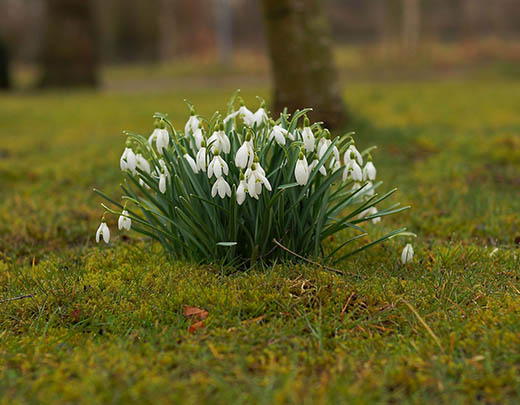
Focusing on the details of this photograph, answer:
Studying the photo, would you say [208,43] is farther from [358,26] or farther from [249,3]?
[358,26]

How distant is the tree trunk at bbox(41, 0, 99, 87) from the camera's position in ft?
45.9

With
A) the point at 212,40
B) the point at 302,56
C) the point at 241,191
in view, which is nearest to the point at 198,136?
the point at 241,191

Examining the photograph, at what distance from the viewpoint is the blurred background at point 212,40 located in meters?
14.5

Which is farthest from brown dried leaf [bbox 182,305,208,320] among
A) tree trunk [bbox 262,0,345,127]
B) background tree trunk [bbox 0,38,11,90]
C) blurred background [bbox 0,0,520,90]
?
background tree trunk [bbox 0,38,11,90]

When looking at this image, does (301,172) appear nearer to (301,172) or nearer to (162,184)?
(301,172)

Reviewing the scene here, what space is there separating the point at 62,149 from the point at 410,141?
3.98 m

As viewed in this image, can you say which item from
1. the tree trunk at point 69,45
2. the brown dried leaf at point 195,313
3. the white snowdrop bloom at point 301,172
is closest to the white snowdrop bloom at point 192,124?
the white snowdrop bloom at point 301,172

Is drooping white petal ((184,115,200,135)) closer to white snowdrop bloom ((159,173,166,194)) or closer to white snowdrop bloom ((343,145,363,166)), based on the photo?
white snowdrop bloom ((159,173,166,194))

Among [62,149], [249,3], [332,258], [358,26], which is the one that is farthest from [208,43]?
[332,258]

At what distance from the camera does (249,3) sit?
33.9 metres

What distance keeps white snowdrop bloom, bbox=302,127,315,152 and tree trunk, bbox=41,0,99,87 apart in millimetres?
13154

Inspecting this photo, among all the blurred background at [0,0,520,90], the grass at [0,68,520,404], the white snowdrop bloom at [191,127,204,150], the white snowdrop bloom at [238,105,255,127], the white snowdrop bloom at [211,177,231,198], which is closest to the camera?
the grass at [0,68,520,404]

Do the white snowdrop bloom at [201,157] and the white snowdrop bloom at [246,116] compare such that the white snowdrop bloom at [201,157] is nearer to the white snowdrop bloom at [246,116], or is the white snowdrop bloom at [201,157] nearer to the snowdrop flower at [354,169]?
the white snowdrop bloom at [246,116]

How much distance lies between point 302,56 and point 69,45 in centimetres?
1003
